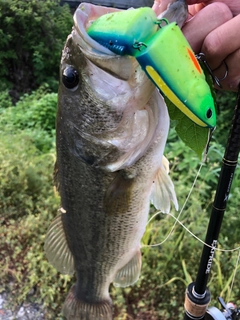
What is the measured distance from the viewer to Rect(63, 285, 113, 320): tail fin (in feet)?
5.61

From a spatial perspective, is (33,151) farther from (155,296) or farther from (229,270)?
(229,270)

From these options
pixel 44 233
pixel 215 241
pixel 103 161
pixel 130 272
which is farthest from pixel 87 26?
pixel 44 233

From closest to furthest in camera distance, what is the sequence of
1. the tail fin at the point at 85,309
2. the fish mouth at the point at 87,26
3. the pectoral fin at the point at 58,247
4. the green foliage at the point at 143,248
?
the fish mouth at the point at 87,26 < the pectoral fin at the point at 58,247 < the tail fin at the point at 85,309 < the green foliage at the point at 143,248

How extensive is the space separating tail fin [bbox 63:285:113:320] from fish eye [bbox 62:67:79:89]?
3.45ft

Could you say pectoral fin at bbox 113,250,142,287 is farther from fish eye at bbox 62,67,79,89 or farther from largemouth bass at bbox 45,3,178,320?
fish eye at bbox 62,67,79,89

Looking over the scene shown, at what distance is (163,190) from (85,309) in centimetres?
76

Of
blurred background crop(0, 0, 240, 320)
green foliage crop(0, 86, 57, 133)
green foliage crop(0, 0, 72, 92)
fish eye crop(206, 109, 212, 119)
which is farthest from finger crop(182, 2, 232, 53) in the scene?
green foliage crop(0, 0, 72, 92)

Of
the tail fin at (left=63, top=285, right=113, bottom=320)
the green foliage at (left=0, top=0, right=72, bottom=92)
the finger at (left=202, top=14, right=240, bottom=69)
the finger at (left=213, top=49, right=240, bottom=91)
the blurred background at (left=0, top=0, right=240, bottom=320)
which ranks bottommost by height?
the green foliage at (left=0, top=0, right=72, bottom=92)

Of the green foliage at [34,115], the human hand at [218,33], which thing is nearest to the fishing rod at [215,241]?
the human hand at [218,33]

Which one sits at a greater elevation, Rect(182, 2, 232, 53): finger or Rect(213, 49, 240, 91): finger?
Rect(182, 2, 232, 53): finger

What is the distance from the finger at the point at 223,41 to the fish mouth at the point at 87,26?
0.23 meters

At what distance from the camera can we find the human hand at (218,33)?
90 centimetres

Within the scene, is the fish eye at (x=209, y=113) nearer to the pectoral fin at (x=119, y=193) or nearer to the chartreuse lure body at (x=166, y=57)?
the chartreuse lure body at (x=166, y=57)

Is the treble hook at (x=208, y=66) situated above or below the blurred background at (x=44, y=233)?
above
